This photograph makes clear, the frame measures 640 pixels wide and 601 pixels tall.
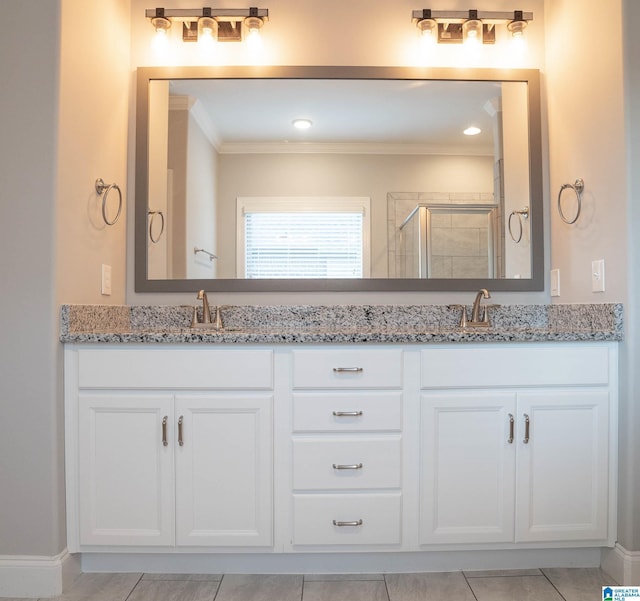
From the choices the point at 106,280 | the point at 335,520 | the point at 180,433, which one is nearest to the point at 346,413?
the point at 335,520

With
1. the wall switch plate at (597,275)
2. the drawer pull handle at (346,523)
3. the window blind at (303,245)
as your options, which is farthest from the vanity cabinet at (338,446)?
the window blind at (303,245)

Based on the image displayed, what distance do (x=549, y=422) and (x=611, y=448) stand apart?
0.23 meters

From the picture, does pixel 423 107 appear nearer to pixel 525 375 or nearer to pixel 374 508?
pixel 525 375

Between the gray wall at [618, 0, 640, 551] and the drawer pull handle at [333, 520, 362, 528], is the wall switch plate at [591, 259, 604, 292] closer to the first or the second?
the gray wall at [618, 0, 640, 551]

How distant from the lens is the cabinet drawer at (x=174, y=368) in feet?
5.19

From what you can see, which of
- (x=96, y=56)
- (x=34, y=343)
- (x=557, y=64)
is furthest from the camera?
(x=557, y=64)

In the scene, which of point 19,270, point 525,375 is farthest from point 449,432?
point 19,270

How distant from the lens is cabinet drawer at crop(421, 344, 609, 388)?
5.30 feet

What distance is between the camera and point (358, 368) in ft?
5.25

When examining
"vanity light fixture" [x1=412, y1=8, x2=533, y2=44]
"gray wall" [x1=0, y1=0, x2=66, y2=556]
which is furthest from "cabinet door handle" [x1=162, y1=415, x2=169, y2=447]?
"vanity light fixture" [x1=412, y1=8, x2=533, y2=44]

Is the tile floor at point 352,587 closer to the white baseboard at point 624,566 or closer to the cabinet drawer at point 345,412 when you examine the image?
the white baseboard at point 624,566

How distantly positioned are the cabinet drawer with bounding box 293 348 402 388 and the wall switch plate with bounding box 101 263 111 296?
2.79 feet

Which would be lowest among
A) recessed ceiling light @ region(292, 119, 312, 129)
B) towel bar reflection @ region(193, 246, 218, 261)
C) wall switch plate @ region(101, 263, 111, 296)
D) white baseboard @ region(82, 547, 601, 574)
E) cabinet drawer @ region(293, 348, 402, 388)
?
white baseboard @ region(82, 547, 601, 574)

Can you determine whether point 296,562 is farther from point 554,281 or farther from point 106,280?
point 554,281
